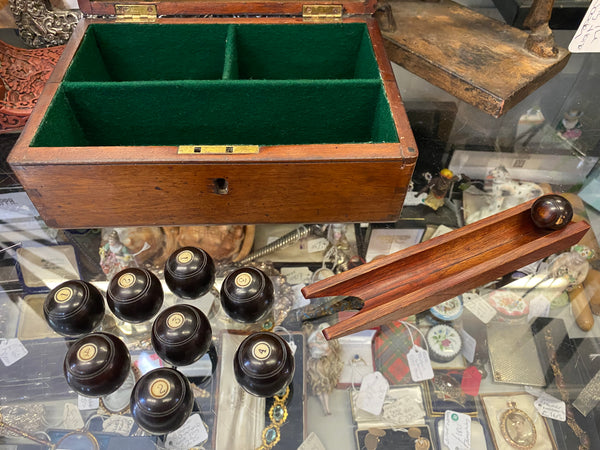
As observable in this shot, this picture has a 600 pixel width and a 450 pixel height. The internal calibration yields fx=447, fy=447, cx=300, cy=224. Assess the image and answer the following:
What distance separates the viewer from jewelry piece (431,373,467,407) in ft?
4.17

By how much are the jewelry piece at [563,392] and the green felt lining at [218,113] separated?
822 millimetres

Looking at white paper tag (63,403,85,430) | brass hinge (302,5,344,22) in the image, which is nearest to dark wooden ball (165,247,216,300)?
white paper tag (63,403,85,430)

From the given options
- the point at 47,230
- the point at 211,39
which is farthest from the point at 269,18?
the point at 47,230

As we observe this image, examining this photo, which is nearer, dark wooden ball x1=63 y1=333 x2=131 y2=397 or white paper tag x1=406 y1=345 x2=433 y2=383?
dark wooden ball x1=63 y1=333 x2=131 y2=397

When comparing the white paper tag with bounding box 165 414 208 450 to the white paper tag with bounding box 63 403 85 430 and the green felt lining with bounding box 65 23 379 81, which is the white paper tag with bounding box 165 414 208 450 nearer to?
the white paper tag with bounding box 63 403 85 430

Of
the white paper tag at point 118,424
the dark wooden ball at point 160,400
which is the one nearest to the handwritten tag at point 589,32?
the dark wooden ball at point 160,400

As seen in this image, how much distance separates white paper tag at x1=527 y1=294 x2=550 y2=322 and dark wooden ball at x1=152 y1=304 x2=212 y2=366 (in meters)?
1.05

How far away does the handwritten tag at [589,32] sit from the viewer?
4.30 feet

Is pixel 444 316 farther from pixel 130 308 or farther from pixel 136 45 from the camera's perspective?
pixel 136 45

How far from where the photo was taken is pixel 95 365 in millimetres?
994

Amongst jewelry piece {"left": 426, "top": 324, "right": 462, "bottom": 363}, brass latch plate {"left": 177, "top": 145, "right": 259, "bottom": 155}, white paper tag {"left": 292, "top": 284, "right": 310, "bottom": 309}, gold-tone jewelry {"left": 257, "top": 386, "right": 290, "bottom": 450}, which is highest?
brass latch plate {"left": 177, "top": 145, "right": 259, "bottom": 155}

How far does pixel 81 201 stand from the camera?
1.25 metres

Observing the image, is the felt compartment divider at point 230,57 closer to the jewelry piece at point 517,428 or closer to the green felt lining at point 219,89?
the green felt lining at point 219,89

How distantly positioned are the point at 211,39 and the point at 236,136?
375 millimetres
